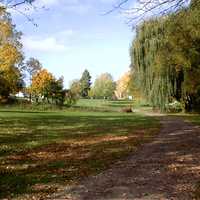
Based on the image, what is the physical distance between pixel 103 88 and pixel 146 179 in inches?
5188

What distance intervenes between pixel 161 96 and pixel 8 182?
119 ft

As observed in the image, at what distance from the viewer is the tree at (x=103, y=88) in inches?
5450

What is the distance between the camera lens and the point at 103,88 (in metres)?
142

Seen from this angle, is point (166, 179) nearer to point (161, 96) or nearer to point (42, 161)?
point (42, 161)

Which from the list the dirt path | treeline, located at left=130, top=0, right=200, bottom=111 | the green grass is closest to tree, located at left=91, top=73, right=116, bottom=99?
the green grass

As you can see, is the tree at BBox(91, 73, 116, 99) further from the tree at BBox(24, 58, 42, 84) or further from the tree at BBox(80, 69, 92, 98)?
the tree at BBox(24, 58, 42, 84)

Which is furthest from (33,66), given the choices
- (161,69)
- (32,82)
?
(161,69)

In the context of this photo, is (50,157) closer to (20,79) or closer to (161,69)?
(161,69)

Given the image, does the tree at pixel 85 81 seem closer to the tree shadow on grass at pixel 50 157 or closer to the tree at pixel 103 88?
the tree at pixel 103 88

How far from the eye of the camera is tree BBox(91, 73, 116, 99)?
138 meters

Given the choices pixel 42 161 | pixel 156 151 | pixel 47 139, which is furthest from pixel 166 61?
pixel 42 161

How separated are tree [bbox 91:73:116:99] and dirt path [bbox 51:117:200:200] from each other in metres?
120

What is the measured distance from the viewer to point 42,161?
46.5 feet

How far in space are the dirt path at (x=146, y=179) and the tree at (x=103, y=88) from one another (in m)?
120
